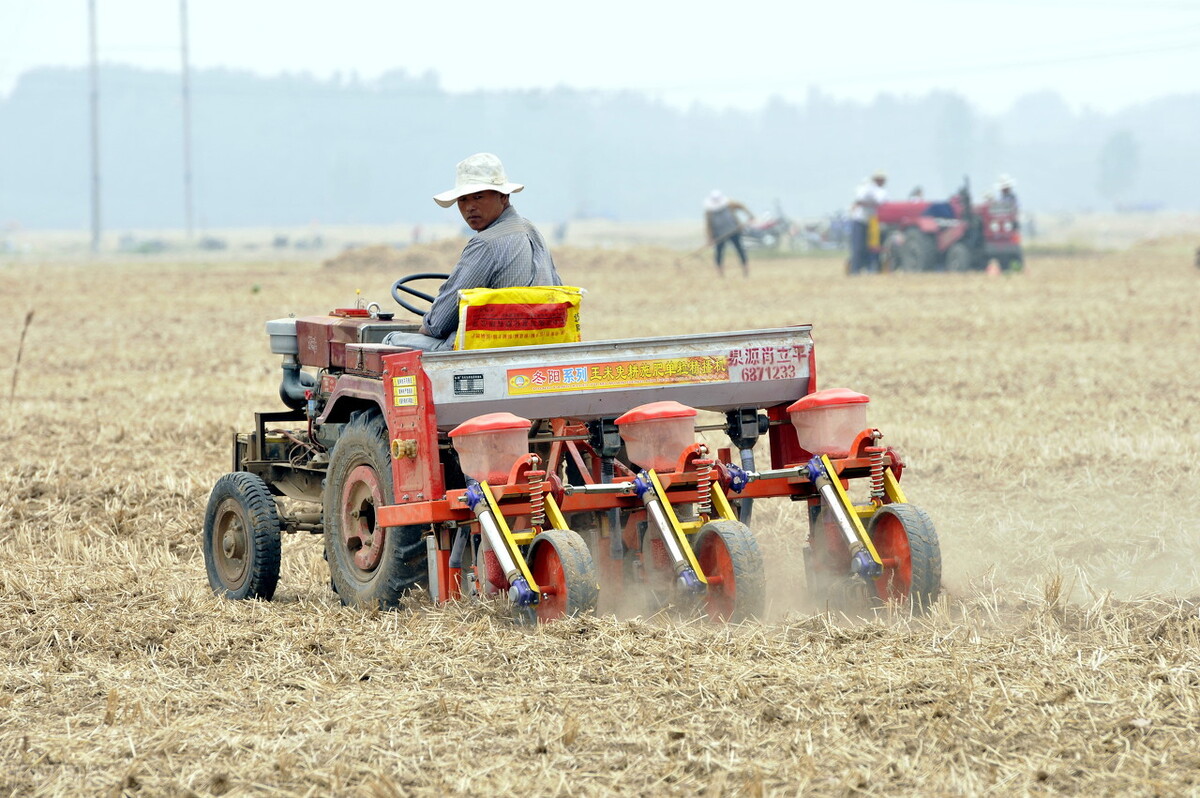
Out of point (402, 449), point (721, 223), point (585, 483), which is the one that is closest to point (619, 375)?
point (585, 483)

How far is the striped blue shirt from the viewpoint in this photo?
7.16 m

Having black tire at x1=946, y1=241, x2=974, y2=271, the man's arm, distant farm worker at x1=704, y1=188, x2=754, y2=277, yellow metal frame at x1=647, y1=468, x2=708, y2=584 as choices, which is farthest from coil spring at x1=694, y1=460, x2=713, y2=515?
distant farm worker at x1=704, y1=188, x2=754, y2=277

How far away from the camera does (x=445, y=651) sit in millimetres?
5848

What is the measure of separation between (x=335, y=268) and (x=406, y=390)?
33.0m

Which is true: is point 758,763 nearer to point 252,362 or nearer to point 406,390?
point 406,390

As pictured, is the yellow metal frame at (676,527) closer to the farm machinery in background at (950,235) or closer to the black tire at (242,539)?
the black tire at (242,539)

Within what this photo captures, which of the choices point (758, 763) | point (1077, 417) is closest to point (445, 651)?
point (758, 763)

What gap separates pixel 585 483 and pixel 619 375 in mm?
511

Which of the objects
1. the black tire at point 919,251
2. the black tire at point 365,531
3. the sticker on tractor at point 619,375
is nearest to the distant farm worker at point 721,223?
the black tire at point 919,251

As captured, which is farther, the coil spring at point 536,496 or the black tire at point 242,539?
the black tire at point 242,539

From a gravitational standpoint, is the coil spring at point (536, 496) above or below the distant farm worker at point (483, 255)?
below

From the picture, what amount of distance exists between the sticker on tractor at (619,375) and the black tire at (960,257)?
2579cm

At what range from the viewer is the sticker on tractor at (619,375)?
22.2 ft

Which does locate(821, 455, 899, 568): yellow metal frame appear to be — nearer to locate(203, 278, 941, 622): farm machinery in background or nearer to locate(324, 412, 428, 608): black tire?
locate(203, 278, 941, 622): farm machinery in background
